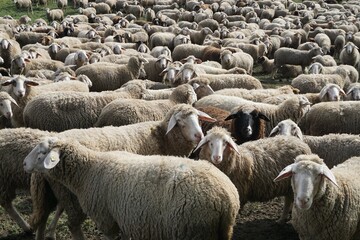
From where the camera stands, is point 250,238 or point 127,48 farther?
point 127,48

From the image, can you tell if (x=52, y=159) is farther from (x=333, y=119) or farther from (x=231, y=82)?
(x=231, y=82)

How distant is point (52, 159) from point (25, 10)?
31.0 metres

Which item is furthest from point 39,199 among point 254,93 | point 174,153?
point 254,93

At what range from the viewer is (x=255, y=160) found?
6207 mm

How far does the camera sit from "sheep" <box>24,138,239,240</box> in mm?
4340

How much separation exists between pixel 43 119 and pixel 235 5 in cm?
2863

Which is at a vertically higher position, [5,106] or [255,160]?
[255,160]

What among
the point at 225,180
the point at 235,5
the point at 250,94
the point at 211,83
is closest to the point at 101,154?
the point at 225,180

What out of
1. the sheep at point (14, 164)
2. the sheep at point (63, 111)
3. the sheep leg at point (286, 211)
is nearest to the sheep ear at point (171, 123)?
the sheep at point (14, 164)

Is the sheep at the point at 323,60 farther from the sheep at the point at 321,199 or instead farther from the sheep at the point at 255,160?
the sheep at the point at 321,199

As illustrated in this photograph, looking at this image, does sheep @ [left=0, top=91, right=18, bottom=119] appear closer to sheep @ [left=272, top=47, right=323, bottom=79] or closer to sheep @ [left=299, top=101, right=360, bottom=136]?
sheep @ [left=299, top=101, right=360, bottom=136]

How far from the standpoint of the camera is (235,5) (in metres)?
34.7

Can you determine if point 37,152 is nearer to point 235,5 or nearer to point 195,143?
point 195,143

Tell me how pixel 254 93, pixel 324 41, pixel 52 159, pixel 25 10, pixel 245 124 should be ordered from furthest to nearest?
pixel 25 10, pixel 324 41, pixel 254 93, pixel 245 124, pixel 52 159
